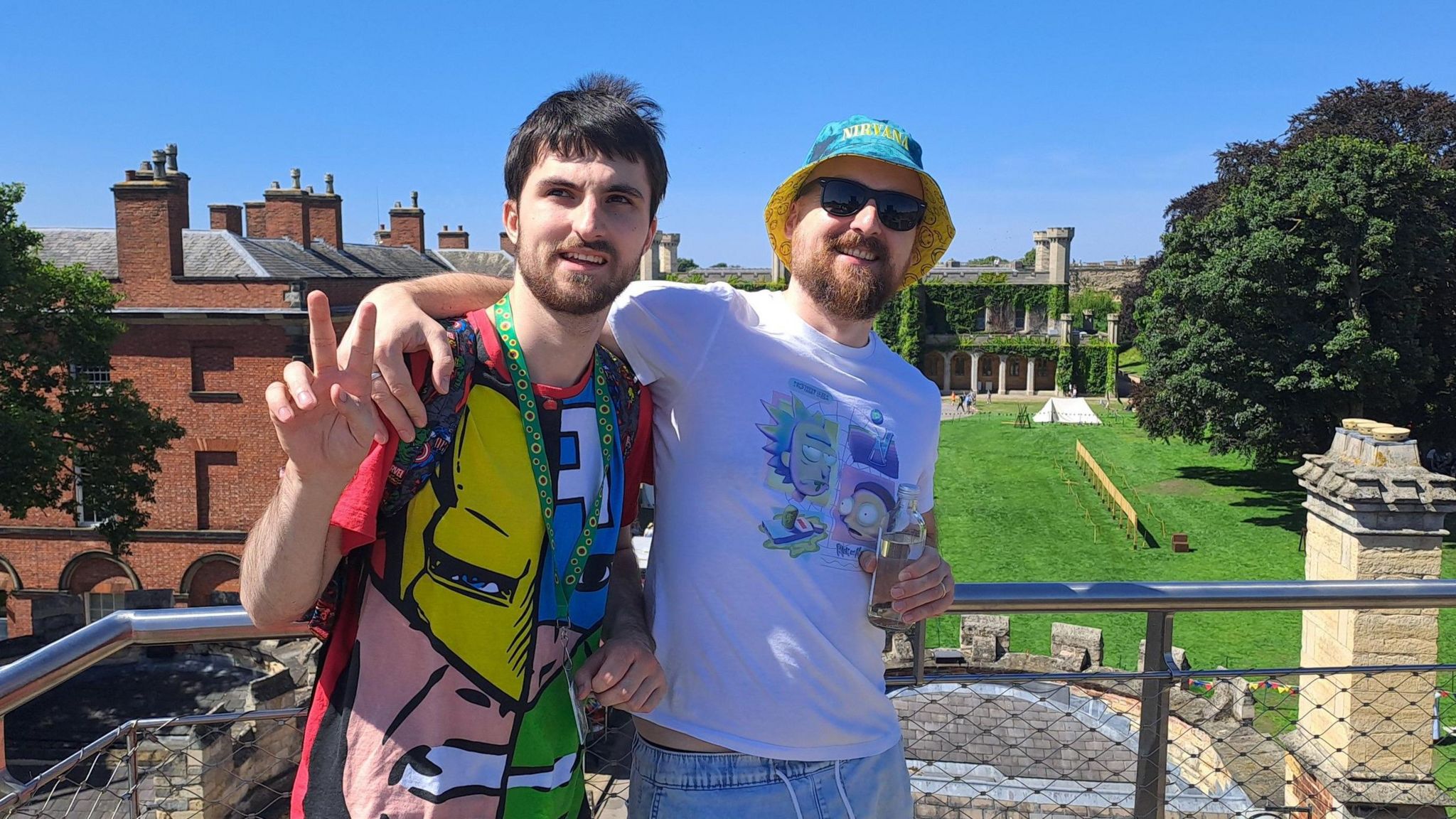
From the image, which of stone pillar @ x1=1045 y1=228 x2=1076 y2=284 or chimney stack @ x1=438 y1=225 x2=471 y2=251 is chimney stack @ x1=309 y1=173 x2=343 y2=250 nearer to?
chimney stack @ x1=438 y1=225 x2=471 y2=251

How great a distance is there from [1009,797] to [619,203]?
22.3 feet

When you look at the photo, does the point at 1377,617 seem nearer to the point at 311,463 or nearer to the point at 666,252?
the point at 311,463

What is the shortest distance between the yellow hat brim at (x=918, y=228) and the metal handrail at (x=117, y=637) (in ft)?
5.69

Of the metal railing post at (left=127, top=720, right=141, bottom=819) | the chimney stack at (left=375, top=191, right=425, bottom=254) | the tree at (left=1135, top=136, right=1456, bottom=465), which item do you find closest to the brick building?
the chimney stack at (left=375, top=191, right=425, bottom=254)

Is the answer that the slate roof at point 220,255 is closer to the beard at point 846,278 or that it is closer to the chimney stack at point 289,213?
the chimney stack at point 289,213

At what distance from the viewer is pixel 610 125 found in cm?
215

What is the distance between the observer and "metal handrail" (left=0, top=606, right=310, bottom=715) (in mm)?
2352

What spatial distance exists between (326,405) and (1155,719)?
2849mm

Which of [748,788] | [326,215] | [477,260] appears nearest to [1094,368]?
[477,260]

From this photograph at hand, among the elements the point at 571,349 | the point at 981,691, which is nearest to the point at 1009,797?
the point at 981,691

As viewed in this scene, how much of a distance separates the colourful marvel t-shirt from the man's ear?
243mm

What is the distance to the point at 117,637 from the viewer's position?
2611mm

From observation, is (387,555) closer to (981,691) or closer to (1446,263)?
(981,691)

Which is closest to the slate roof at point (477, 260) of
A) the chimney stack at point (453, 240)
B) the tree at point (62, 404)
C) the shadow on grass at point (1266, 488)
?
the chimney stack at point (453, 240)
